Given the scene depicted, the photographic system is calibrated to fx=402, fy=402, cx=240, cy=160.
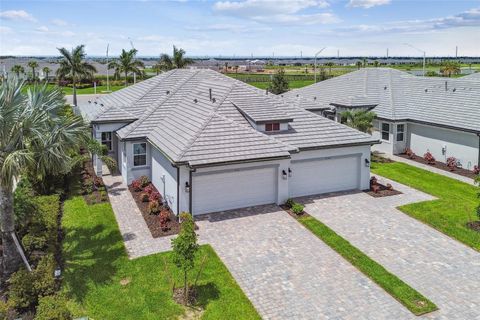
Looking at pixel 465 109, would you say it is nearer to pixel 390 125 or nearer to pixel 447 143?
pixel 447 143

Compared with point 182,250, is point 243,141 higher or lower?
higher

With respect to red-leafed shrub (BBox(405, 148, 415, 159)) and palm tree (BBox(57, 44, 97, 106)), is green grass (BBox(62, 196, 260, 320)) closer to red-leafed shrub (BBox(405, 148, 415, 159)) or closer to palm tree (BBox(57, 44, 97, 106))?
red-leafed shrub (BBox(405, 148, 415, 159))

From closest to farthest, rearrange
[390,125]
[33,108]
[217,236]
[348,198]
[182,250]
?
[182,250], [33,108], [217,236], [348,198], [390,125]

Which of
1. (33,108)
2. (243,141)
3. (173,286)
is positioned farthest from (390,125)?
(33,108)

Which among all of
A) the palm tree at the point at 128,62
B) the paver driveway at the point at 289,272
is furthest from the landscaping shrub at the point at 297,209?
the palm tree at the point at 128,62

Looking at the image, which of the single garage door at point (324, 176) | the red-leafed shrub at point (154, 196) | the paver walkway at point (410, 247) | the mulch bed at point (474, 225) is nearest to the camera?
the paver walkway at point (410, 247)

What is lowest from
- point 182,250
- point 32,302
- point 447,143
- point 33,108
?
point 32,302

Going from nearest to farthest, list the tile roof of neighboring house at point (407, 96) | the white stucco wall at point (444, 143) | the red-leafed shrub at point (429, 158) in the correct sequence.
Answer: the white stucco wall at point (444, 143), the tile roof of neighboring house at point (407, 96), the red-leafed shrub at point (429, 158)

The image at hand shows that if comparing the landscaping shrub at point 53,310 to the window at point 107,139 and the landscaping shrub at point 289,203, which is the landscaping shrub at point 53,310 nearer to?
the landscaping shrub at point 289,203

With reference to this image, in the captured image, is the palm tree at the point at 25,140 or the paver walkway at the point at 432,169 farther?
the paver walkway at the point at 432,169
